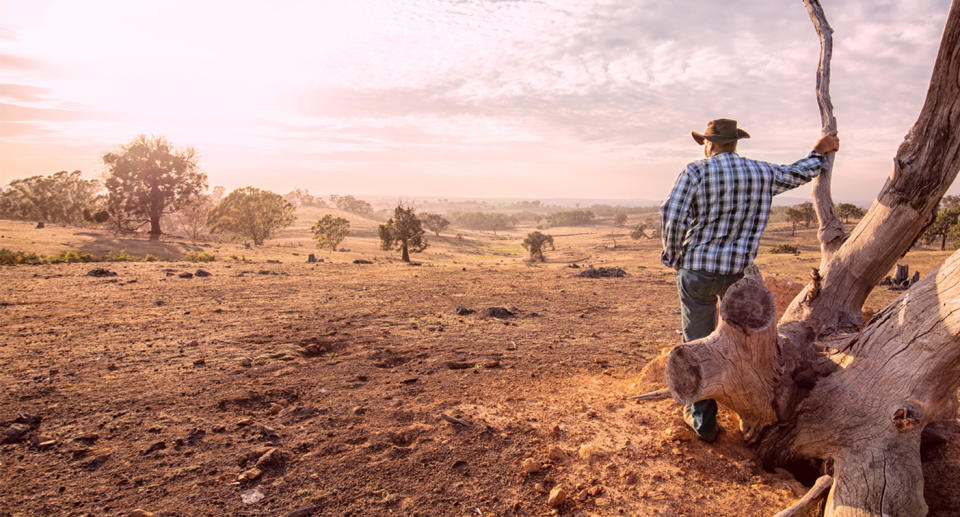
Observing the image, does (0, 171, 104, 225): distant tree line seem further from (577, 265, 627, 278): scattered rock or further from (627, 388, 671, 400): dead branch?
(627, 388, 671, 400): dead branch

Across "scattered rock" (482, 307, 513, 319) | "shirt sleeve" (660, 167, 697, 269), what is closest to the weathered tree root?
"shirt sleeve" (660, 167, 697, 269)

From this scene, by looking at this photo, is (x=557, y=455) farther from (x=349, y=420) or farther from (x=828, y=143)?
(x=828, y=143)

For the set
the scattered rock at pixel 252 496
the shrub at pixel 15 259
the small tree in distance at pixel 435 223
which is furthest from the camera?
the small tree in distance at pixel 435 223

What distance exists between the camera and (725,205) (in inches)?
134

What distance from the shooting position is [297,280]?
13.3 m

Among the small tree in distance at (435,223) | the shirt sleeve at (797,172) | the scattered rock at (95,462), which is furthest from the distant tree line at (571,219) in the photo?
the scattered rock at (95,462)

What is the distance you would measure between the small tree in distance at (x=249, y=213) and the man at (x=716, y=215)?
142ft

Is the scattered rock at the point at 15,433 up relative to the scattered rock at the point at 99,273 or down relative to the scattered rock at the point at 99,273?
down

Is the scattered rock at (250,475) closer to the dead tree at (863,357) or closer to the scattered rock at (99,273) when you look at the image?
the dead tree at (863,357)

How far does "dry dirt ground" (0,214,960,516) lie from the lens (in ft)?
10.2

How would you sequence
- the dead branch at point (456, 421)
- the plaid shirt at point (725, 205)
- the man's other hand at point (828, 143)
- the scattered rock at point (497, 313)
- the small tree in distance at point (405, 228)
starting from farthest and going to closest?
the small tree in distance at point (405, 228)
the scattered rock at point (497, 313)
the dead branch at point (456, 421)
the man's other hand at point (828, 143)
the plaid shirt at point (725, 205)

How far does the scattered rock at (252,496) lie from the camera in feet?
10.2

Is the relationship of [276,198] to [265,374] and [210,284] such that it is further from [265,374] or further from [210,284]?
[265,374]

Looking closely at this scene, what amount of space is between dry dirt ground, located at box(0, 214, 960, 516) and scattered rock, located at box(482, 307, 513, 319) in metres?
0.46
